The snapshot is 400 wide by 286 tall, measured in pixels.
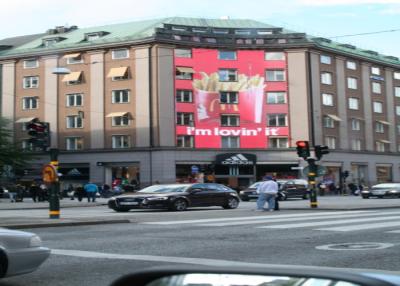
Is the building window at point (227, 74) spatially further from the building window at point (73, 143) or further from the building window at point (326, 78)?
the building window at point (73, 143)

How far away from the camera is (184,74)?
5553 cm

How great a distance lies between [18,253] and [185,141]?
4812 cm

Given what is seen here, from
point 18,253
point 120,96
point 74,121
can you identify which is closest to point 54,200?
point 18,253

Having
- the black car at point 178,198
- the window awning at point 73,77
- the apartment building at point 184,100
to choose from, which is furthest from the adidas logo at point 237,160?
the black car at point 178,198

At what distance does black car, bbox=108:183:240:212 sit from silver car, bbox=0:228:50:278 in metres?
16.7

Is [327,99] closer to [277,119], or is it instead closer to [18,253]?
[277,119]

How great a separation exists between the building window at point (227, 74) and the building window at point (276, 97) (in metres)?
3.75

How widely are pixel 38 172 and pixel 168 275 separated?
5927cm

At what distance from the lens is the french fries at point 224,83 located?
185ft

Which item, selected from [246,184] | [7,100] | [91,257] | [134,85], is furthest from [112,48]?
[91,257]

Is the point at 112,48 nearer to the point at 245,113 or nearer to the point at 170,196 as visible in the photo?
the point at 245,113

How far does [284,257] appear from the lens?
905 cm

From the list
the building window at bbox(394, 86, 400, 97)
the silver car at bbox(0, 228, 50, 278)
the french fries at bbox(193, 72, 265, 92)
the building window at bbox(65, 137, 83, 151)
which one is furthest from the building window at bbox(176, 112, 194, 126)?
the silver car at bbox(0, 228, 50, 278)

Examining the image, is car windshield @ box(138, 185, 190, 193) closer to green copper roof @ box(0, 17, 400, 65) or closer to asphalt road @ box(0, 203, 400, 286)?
asphalt road @ box(0, 203, 400, 286)
